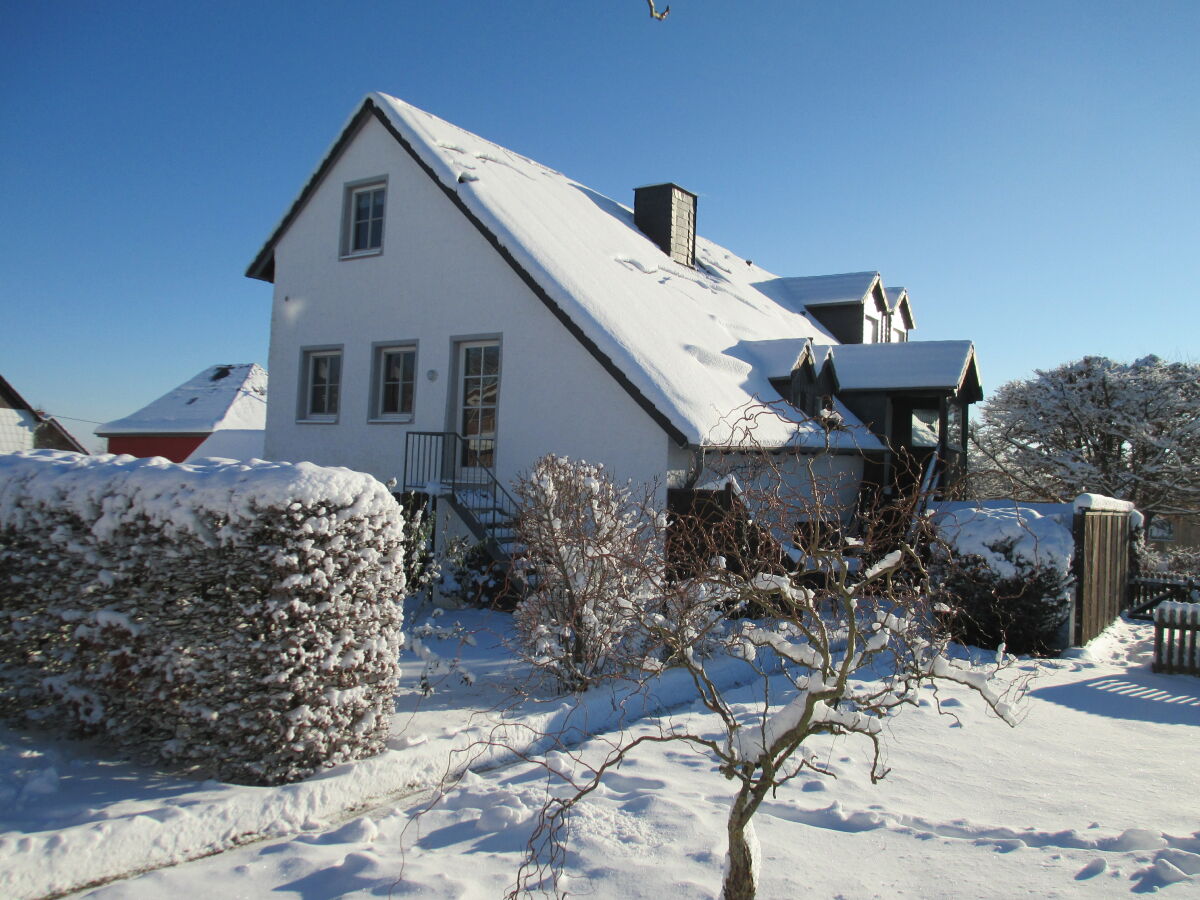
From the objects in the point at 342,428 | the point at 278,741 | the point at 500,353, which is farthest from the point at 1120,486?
the point at 278,741

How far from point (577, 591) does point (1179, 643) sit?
23.5ft

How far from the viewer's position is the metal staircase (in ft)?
37.0

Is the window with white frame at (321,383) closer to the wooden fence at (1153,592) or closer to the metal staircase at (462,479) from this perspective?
the metal staircase at (462,479)

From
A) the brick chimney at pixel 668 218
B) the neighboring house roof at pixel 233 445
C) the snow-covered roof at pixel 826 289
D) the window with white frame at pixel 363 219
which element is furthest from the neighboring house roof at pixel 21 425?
the snow-covered roof at pixel 826 289

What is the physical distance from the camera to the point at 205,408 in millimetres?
31688

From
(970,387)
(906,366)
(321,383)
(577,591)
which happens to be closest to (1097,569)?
(906,366)

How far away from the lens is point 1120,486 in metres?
22.0

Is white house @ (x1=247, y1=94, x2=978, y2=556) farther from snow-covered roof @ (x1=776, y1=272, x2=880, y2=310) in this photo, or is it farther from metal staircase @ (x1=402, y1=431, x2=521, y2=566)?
snow-covered roof @ (x1=776, y1=272, x2=880, y2=310)

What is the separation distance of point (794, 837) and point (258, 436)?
2532 cm

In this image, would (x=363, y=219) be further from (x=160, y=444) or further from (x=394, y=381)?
(x=160, y=444)

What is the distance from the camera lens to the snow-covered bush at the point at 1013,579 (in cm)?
940

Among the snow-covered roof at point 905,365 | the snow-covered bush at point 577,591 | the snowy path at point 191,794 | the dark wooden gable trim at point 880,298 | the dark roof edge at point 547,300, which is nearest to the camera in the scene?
the snowy path at point 191,794

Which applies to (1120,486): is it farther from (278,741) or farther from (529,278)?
Answer: (278,741)

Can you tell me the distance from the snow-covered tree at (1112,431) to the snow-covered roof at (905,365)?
7147mm
